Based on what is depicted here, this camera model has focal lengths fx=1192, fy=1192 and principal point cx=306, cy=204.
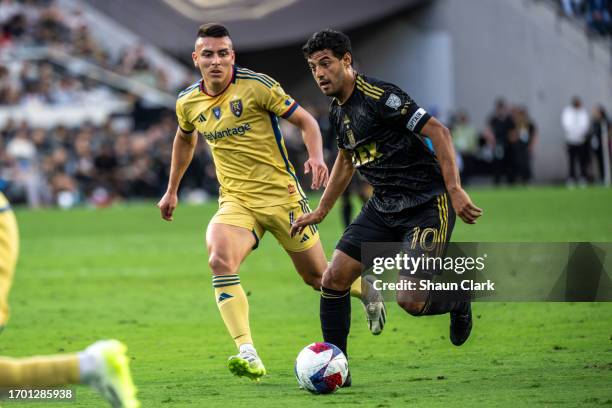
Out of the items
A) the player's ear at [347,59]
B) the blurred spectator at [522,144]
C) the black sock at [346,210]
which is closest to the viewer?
the player's ear at [347,59]

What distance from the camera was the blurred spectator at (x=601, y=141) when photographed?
3244 cm

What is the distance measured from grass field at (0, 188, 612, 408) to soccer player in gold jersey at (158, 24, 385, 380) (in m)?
0.97

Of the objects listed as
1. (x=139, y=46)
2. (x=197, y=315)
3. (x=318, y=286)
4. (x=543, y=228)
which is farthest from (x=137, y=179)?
(x=318, y=286)

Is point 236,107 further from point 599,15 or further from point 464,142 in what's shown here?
point 599,15

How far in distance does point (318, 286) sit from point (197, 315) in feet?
11.4

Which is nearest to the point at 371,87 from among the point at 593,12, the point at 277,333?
the point at 277,333

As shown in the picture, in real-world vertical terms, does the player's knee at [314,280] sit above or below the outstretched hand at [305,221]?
below

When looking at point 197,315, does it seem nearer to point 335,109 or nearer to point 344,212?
point 335,109

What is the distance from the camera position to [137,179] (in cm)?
3356

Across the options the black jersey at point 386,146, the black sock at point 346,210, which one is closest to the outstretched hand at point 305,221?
the black jersey at point 386,146

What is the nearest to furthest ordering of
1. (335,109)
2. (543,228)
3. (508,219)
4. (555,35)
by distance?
(335,109) → (543,228) → (508,219) → (555,35)

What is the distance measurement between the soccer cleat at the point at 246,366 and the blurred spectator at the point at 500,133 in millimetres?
26727

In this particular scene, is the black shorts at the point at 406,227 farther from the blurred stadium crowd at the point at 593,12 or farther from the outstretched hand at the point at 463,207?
the blurred stadium crowd at the point at 593,12

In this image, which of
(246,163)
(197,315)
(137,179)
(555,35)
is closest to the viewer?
(246,163)
